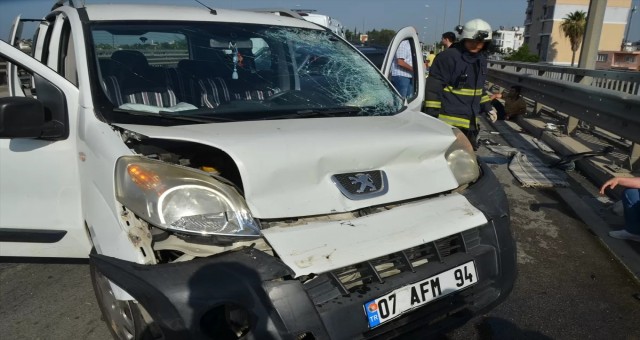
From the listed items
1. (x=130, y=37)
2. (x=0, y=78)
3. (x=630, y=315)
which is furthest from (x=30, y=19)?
(x=0, y=78)

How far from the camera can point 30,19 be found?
4.05 meters

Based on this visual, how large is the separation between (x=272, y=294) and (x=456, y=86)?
→ 371cm

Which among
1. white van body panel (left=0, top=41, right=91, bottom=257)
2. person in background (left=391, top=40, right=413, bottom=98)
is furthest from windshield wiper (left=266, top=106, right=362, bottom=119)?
person in background (left=391, top=40, right=413, bottom=98)

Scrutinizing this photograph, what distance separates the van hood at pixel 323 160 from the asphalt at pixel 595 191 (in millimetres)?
1963

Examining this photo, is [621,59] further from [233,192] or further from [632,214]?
[233,192]

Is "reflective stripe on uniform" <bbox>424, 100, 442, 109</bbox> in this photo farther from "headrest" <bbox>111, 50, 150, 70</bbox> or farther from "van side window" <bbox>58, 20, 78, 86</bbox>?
"van side window" <bbox>58, 20, 78, 86</bbox>

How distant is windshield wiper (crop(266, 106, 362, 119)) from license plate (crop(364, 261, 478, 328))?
1.09 metres

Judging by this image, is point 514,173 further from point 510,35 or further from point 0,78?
point 510,35

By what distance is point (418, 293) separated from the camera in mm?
2068

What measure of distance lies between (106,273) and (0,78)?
12795mm

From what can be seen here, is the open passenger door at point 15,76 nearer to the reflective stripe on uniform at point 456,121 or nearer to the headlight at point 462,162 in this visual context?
the headlight at point 462,162

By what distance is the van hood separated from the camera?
202 cm

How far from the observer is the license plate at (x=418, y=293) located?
6.40 feet

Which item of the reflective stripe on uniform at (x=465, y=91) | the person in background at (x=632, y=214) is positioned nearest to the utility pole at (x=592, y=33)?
the reflective stripe on uniform at (x=465, y=91)
